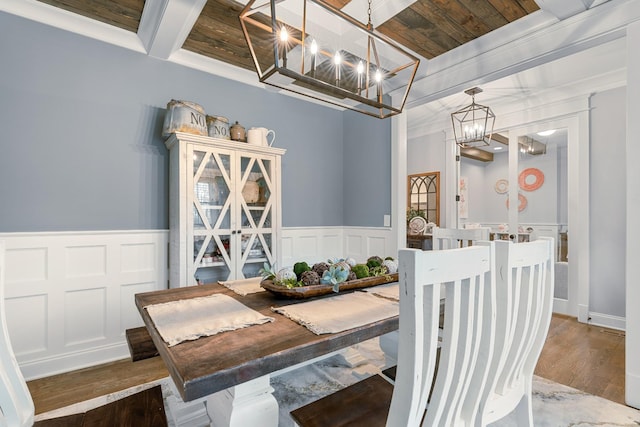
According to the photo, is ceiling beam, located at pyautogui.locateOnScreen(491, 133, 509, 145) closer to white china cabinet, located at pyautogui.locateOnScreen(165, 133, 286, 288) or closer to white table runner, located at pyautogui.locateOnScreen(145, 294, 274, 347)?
white china cabinet, located at pyautogui.locateOnScreen(165, 133, 286, 288)

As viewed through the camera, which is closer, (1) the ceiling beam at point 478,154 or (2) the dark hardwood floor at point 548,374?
(2) the dark hardwood floor at point 548,374

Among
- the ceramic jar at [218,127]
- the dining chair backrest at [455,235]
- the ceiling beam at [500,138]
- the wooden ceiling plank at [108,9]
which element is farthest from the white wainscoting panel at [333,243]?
the ceiling beam at [500,138]

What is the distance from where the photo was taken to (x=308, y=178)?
3.56m

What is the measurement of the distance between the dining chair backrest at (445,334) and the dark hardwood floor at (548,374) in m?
1.85

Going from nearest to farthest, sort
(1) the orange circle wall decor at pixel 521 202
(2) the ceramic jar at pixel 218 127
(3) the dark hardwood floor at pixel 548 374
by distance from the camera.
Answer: (3) the dark hardwood floor at pixel 548 374 < (2) the ceramic jar at pixel 218 127 < (1) the orange circle wall decor at pixel 521 202

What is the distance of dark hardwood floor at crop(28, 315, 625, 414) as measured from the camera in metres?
1.97

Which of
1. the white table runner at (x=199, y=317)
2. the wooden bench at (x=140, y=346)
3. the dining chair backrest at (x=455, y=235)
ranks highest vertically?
the dining chair backrest at (x=455, y=235)

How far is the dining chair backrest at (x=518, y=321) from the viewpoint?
3.22 ft

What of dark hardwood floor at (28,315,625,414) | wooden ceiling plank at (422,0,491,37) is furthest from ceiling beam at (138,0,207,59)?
dark hardwood floor at (28,315,625,414)

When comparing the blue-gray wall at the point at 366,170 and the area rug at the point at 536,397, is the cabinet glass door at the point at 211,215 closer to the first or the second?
the area rug at the point at 536,397

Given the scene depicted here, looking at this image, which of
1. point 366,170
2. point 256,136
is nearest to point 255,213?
point 256,136

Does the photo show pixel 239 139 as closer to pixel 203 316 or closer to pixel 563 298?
pixel 203 316

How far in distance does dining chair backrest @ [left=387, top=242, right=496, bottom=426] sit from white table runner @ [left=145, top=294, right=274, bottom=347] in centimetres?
57

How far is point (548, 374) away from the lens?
226 cm
